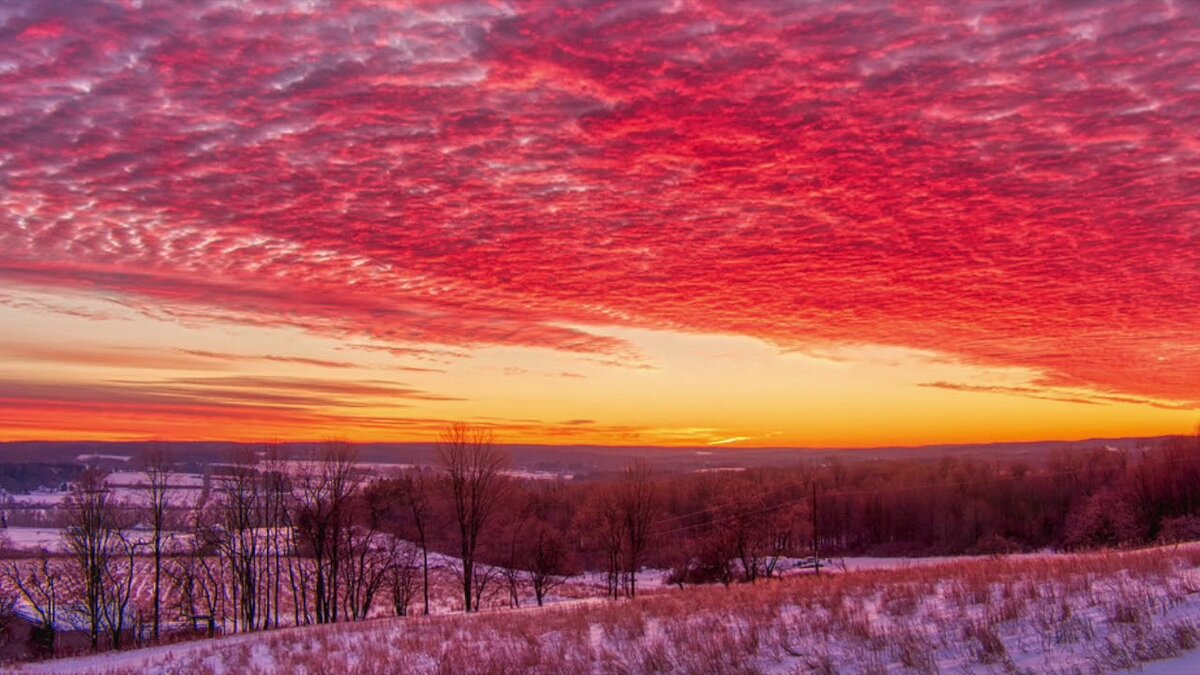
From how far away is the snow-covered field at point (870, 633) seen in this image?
29.2 ft

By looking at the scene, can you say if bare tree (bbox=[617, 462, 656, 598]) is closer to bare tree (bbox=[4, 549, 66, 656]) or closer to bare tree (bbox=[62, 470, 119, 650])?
bare tree (bbox=[62, 470, 119, 650])

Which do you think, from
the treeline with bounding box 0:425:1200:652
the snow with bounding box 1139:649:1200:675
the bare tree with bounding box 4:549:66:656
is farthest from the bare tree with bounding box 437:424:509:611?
the snow with bounding box 1139:649:1200:675

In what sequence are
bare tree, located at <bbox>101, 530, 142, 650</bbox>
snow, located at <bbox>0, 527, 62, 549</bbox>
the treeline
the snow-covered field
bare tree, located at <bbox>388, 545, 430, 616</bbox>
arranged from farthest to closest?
snow, located at <bbox>0, 527, 62, 549</bbox> < bare tree, located at <bbox>388, 545, 430, 616</bbox> < the treeline < bare tree, located at <bbox>101, 530, 142, 650</bbox> < the snow-covered field

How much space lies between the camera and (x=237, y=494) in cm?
6550

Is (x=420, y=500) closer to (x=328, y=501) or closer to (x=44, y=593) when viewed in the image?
(x=328, y=501)

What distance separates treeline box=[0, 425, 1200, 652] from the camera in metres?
63.2

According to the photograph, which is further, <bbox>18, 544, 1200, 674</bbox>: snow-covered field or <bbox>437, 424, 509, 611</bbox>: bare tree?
<bbox>437, 424, 509, 611</bbox>: bare tree

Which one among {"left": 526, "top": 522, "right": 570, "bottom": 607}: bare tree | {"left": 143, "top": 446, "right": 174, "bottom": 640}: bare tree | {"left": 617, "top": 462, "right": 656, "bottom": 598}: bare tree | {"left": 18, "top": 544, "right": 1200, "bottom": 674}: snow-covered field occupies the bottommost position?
{"left": 526, "top": 522, "right": 570, "bottom": 607}: bare tree

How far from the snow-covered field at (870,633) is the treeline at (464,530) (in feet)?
90.1

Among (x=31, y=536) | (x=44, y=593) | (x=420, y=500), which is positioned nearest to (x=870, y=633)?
(x=420, y=500)

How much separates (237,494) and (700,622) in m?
59.8

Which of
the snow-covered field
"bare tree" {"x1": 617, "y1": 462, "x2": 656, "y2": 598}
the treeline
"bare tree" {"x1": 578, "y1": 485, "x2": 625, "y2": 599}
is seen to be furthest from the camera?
"bare tree" {"x1": 617, "y1": 462, "x2": 656, "y2": 598}

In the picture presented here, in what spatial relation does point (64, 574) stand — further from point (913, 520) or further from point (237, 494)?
point (913, 520)

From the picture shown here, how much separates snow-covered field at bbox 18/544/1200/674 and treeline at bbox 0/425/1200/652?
27448 millimetres
